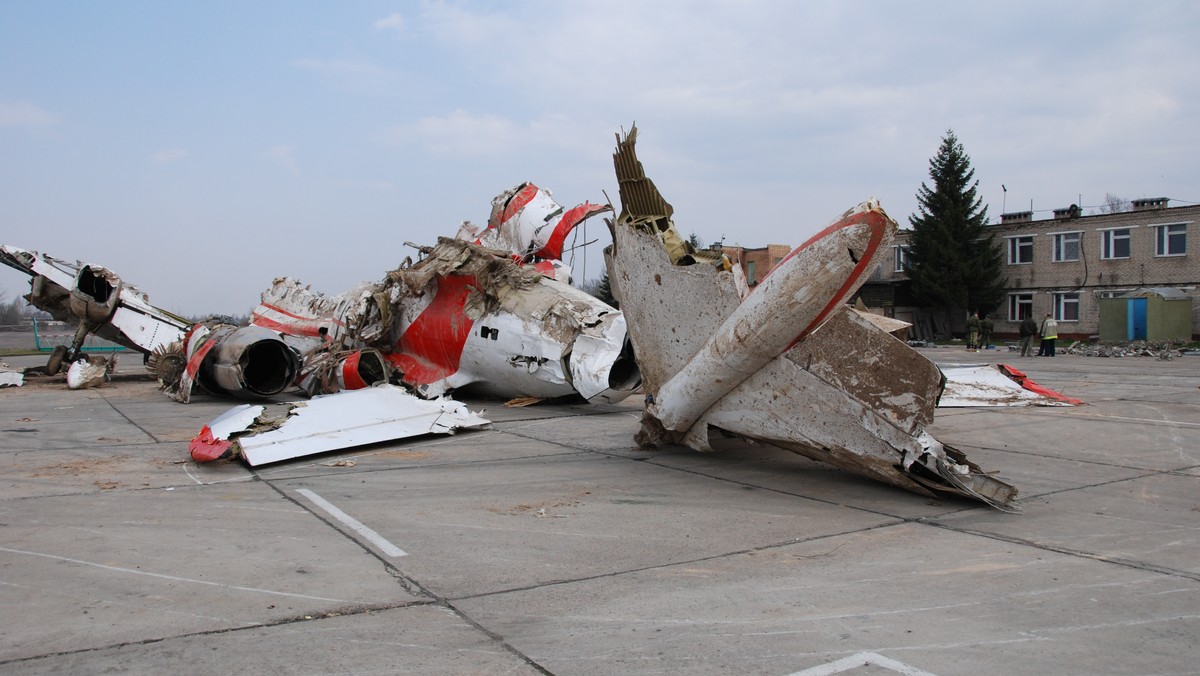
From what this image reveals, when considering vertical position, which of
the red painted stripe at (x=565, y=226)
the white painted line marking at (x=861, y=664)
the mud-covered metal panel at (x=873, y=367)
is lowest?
the white painted line marking at (x=861, y=664)

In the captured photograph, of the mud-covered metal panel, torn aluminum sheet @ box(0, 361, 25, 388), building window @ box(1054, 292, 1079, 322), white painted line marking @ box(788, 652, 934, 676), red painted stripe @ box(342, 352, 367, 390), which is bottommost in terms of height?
white painted line marking @ box(788, 652, 934, 676)

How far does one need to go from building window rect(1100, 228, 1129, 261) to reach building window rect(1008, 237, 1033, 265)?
149 inches

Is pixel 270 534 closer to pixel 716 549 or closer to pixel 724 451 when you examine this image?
pixel 716 549

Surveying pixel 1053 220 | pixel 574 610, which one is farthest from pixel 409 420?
pixel 1053 220

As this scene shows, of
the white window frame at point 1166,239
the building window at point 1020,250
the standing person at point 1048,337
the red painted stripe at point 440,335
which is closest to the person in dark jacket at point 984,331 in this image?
the standing person at point 1048,337

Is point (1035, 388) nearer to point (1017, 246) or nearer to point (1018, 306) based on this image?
point (1018, 306)

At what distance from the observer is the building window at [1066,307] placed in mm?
38281

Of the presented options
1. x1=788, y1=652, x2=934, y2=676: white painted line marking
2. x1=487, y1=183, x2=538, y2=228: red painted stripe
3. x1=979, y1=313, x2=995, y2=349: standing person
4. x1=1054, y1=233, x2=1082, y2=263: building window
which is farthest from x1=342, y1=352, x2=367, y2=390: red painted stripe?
x1=1054, y1=233, x2=1082, y2=263: building window

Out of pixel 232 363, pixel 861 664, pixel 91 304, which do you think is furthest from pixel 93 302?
pixel 861 664

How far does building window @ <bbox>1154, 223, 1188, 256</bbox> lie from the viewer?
112 feet

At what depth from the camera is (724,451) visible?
346 inches

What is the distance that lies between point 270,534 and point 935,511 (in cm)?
465

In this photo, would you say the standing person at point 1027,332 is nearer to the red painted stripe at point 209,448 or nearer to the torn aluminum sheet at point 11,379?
the red painted stripe at point 209,448

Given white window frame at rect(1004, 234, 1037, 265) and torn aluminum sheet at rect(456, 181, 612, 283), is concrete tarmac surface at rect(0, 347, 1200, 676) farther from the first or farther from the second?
white window frame at rect(1004, 234, 1037, 265)
